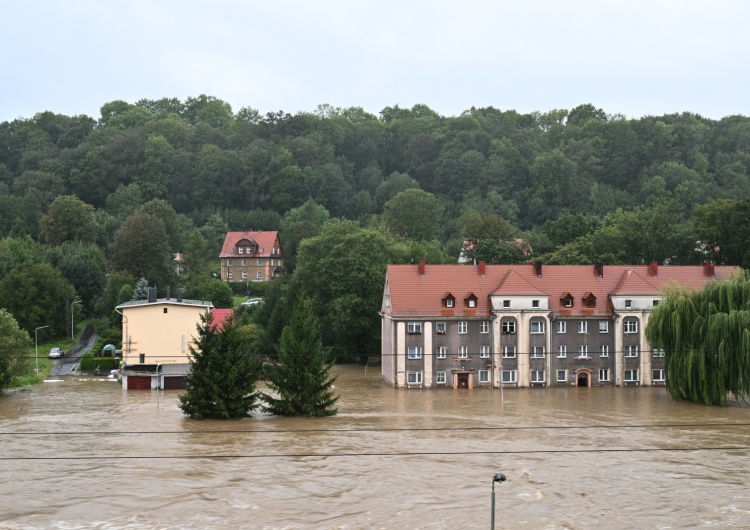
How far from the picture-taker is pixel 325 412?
50.2 metres

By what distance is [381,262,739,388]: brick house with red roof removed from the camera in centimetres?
6262

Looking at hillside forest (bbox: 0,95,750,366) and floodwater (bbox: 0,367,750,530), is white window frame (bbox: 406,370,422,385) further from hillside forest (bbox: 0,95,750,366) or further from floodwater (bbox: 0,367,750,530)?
hillside forest (bbox: 0,95,750,366)

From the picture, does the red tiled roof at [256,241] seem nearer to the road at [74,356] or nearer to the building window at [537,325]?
the road at [74,356]

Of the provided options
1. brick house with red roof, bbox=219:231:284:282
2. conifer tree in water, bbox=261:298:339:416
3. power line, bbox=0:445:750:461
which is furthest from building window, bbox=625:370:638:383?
brick house with red roof, bbox=219:231:284:282

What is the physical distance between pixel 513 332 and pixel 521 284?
3045mm

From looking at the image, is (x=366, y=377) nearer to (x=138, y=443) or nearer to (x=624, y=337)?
(x=624, y=337)

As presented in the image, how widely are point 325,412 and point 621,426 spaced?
14.3 m

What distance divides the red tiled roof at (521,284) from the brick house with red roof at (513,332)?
2.5 inches

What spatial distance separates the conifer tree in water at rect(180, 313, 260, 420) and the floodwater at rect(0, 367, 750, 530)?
1.20 metres

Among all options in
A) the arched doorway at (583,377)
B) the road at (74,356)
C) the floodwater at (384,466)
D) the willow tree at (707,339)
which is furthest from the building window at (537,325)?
the road at (74,356)

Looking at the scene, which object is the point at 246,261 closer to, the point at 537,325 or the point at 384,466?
the point at 537,325

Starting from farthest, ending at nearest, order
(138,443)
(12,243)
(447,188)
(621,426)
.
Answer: (447,188)
(12,243)
(621,426)
(138,443)

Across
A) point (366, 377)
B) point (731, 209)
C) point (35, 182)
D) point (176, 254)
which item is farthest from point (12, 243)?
point (731, 209)

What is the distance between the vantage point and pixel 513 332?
63.1 meters
